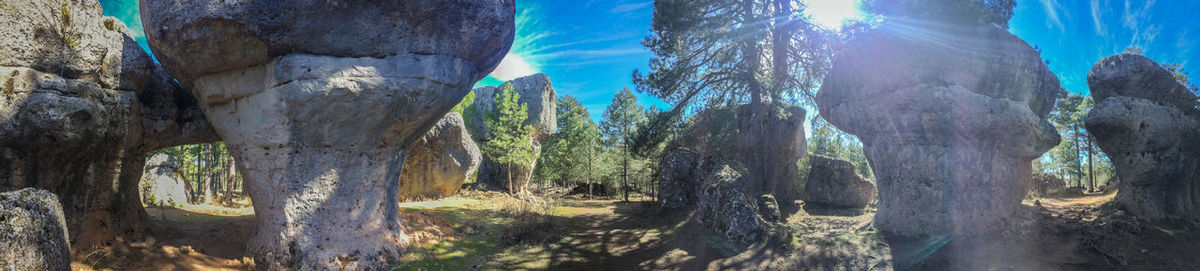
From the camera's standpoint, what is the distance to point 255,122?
7695 mm

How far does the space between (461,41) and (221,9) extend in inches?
138

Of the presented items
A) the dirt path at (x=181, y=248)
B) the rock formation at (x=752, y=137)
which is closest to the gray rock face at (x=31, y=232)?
the dirt path at (x=181, y=248)

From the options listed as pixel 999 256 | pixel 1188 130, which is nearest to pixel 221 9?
pixel 999 256

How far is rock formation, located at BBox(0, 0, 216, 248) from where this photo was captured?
18.8 feet

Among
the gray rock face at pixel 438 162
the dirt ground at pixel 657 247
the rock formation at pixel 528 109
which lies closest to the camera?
the dirt ground at pixel 657 247

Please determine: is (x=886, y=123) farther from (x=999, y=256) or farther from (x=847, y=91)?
(x=999, y=256)

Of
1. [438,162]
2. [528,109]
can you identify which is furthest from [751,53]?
[528,109]

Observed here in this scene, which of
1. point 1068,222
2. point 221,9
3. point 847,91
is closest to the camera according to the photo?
point 221,9

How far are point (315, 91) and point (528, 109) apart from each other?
23.1 meters

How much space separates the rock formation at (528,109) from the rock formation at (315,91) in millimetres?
19496

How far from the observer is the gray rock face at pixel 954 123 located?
9.56 metres

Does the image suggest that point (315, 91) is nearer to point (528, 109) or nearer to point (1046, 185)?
point (528, 109)

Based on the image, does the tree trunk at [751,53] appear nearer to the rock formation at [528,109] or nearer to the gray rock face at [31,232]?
the gray rock face at [31,232]

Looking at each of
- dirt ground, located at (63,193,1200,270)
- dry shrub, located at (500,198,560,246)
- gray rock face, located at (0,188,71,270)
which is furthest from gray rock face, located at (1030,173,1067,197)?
gray rock face, located at (0,188,71,270)
